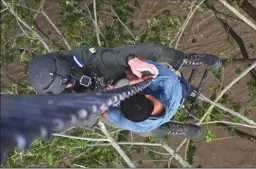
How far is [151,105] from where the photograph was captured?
5.50ft

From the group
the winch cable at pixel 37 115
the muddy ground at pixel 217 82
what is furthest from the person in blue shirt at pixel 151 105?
the muddy ground at pixel 217 82

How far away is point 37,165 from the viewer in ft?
12.8

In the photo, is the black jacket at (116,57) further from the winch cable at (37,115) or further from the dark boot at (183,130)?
the winch cable at (37,115)

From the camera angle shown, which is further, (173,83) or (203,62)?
(203,62)

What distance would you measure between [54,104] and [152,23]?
304 centimetres

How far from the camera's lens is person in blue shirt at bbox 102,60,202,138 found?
160 cm

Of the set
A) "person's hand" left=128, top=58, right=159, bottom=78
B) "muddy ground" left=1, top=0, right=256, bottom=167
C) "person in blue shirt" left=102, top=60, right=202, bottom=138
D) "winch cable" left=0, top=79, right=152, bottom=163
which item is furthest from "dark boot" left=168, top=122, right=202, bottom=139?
"muddy ground" left=1, top=0, right=256, bottom=167

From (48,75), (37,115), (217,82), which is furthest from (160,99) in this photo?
(217,82)

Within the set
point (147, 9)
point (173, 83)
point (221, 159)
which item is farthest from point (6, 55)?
point (173, 83)

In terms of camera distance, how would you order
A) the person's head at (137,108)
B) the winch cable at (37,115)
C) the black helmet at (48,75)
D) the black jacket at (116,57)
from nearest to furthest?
1. the winch cable at (37,115)
2. the person's head at (137,108)
3. the black helmet at (48,75)
4. the black jacket at (116,57)

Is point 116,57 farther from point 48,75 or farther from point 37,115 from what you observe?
point 37,115

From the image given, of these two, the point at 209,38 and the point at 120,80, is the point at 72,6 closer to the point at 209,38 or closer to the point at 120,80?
the point at 209,38

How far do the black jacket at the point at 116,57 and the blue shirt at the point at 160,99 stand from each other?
0.11m

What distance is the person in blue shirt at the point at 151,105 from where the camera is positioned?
5.26 feet
